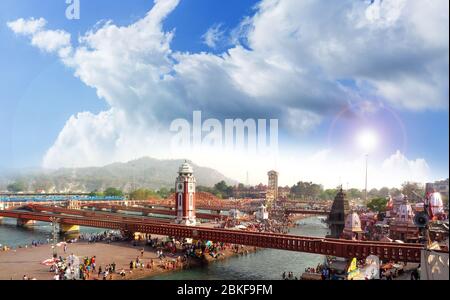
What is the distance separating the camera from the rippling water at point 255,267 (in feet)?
80.5

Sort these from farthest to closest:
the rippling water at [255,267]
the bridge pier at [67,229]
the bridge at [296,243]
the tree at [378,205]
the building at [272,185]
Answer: the building at [272,185] → the tree at [378,205] → the bridge pier at [67,229] → the rippling water at [255,267] → the bridge at [296,243]

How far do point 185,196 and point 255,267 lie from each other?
47.2 feet

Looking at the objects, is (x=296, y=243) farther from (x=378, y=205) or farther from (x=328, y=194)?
(x=328, y=194)

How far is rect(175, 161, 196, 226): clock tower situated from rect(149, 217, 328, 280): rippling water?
9.14 metres

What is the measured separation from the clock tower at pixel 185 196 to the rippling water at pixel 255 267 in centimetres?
914

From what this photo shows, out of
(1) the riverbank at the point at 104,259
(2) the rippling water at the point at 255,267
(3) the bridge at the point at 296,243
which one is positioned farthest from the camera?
(2) the rippling water at the point at 255,267

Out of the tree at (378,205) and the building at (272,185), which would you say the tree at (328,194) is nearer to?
the building at (272,185)

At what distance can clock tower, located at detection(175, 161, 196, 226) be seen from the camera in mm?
40031

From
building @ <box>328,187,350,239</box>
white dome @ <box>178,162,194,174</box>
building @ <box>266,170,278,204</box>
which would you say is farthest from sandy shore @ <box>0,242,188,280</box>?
building @ <box>266,170,278,204</box>

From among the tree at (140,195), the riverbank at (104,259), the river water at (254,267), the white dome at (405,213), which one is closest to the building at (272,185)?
the tree at (140,195)

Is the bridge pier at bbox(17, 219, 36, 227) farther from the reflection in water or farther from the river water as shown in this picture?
the river water
